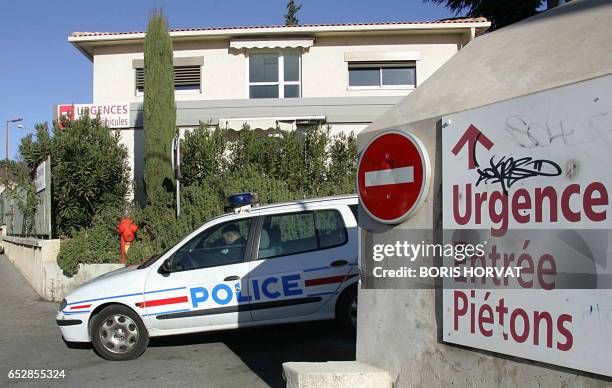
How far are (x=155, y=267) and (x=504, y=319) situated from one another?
4.99 meters

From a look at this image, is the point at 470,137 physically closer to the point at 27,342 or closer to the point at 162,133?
the point at 27,342

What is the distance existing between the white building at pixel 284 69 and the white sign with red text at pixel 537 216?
1349 cm

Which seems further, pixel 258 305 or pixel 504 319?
pixel 258 305

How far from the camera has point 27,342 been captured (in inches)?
309

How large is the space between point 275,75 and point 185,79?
280cm

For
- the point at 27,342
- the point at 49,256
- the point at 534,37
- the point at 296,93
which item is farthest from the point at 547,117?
the point at 296,93

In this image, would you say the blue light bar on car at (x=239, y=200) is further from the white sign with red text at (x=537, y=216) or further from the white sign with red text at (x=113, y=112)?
the white sign with red text at (x=113, y=112)

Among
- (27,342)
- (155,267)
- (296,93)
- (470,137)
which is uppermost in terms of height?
(296,93)

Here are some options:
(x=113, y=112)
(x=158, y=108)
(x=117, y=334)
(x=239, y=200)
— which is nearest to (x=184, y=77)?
(x=113, y=112)

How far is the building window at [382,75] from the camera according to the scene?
674 inches

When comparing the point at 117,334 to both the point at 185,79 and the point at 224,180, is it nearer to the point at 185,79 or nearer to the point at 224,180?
the point at 224,180

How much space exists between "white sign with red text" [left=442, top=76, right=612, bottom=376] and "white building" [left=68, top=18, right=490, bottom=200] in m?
13.5

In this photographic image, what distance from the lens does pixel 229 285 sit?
6.56 metres

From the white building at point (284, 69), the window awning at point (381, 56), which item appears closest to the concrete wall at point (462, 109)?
the white building at point (284, 69)
